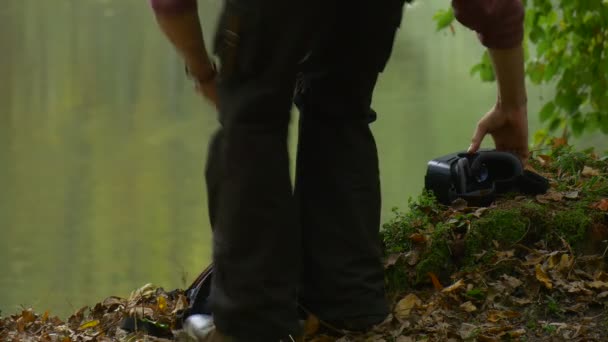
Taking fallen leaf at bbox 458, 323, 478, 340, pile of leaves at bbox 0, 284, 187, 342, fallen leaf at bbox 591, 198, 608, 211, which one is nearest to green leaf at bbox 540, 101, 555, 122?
fallen leaf at bbox 591, 198, 608, 211

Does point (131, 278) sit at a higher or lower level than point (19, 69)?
lower

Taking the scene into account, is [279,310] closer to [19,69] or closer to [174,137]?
[174,137]

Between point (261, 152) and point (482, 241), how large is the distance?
0.81m

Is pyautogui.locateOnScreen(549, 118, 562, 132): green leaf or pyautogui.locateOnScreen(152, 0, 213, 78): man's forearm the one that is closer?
pyautogui.locateOnScreen(152, 0, 213, 78): man's forearm

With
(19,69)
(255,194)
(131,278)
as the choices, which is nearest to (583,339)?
(255,194)

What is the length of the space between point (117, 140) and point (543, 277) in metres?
10.8

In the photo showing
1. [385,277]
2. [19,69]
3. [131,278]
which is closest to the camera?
[385,277]

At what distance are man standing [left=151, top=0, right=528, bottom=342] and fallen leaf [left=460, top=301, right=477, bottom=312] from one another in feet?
0.59

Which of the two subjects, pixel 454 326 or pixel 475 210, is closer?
pixel 454 326

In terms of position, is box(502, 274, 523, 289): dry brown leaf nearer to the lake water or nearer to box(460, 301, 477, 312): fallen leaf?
box(460, 301, 477, 312): fallen leaf

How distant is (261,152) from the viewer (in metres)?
1.95

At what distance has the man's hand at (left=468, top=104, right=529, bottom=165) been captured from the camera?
2.60 meters

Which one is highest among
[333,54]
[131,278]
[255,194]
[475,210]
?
[333,54]

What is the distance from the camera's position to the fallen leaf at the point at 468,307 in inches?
89.9
